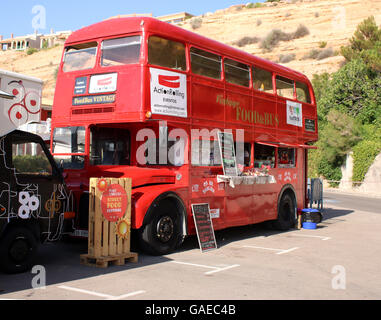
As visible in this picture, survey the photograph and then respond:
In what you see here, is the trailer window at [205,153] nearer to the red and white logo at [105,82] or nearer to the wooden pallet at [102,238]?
the red and white logo at [105,82]

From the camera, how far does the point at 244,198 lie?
40.0 feet

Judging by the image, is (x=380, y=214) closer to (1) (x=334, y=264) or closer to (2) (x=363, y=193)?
(1) (x=334, y=264)

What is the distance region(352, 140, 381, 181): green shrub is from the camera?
112 feet

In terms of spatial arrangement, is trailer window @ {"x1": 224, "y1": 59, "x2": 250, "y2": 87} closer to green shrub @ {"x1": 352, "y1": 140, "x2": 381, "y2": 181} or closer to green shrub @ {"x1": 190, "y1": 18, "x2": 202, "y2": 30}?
green shrub @ {"x1": 352, "y1": 140, "x2": 381, "y2": 181}

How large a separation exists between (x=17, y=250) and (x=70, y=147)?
9.88 ft

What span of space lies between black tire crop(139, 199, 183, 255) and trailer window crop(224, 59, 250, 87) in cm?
372

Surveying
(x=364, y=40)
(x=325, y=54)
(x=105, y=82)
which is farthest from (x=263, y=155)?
(x=325, y=54)

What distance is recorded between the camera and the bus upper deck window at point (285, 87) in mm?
14039

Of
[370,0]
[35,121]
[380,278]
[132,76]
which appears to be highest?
[370,0]

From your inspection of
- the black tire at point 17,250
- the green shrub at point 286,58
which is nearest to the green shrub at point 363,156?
the black tire at point 17,250

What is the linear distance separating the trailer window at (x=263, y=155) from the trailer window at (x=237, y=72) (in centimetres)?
174

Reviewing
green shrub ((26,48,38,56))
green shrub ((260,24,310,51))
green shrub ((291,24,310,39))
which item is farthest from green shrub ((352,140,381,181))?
green shrub ((26,48,38,56))
